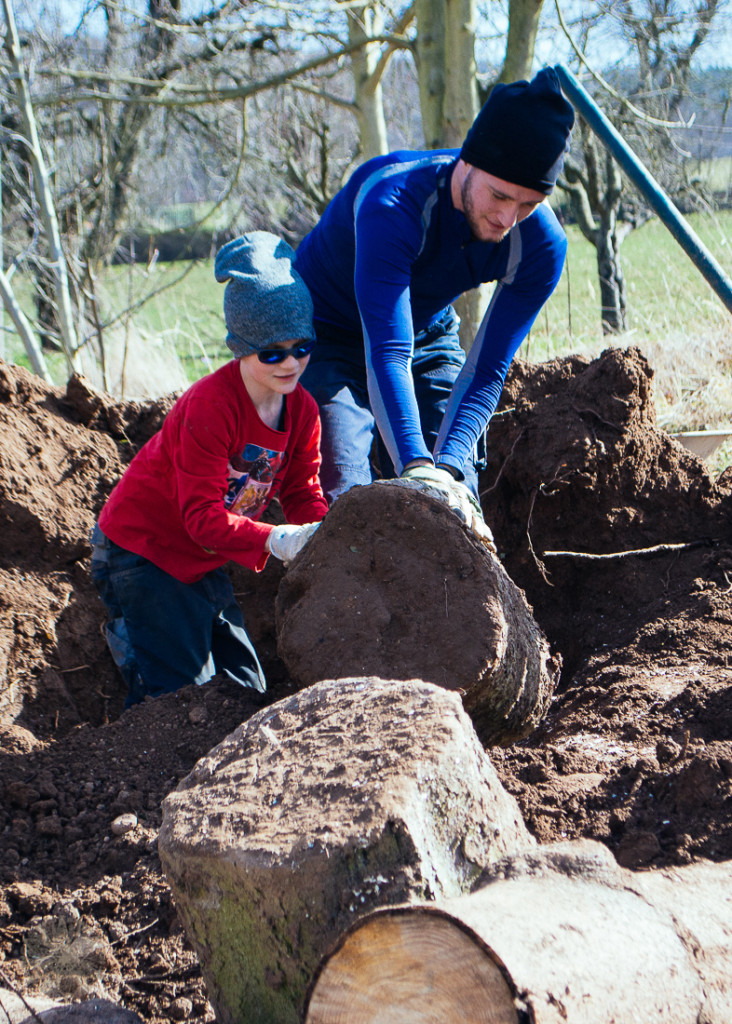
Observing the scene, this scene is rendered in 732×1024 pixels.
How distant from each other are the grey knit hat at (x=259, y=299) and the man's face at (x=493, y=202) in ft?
1.88

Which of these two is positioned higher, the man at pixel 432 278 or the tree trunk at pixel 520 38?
the tree trunk at pixel 520 38

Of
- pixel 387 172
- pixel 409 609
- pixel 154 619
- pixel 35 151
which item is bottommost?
pixel 154 619

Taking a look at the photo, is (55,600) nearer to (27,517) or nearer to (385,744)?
(27,517)

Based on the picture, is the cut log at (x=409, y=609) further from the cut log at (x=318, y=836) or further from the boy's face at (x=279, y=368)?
the cut log at (x=318, y=836)

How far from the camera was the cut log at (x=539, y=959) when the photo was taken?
3.59 feet

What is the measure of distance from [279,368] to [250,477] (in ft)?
1.44

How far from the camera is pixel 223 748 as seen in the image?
1.72 metres

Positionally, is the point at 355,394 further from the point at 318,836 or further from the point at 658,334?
the point at 658,334

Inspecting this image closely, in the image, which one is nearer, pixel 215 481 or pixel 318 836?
pixel 318 836

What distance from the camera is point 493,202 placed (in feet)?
8.27

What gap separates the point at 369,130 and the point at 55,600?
17.7 ft

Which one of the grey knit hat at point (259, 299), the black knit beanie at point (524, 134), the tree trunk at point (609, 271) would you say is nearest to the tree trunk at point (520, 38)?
the black knit beanie at point (524, 134)

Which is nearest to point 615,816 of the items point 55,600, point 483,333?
point 483,333

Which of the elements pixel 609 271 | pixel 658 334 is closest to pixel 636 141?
pixel 609 271
